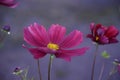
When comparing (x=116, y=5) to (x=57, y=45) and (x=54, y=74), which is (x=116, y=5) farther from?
(x=57, y=45)

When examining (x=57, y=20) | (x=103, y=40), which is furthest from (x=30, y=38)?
(x=57, y=20)

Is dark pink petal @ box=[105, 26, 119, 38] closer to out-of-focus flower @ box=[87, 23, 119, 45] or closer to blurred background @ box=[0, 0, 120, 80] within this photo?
out-of-focus flower @ box=[87, 23, 119, 45]

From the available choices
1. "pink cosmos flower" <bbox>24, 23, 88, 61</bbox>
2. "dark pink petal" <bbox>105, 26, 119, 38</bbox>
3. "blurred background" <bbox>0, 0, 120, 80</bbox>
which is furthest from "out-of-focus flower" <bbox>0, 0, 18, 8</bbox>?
"blurred background" <bbox>0, 0, 120, 80</bbox>

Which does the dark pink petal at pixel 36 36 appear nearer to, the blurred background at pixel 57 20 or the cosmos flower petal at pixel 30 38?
the cosmos flower petal at pixel 30 38

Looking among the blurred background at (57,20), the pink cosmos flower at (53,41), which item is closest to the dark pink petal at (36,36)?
the pink cosmos flower at (53,41)

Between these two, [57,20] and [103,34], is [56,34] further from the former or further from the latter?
[57,20]

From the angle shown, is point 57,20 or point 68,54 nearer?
point 68,54
